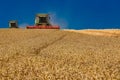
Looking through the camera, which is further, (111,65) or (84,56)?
(84,56)

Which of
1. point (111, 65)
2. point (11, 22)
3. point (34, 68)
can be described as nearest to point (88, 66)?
point (111, 65)

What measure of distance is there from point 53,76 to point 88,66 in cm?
281

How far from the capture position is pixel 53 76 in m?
13.8

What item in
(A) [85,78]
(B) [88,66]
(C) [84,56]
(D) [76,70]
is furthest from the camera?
(C) [84,56]

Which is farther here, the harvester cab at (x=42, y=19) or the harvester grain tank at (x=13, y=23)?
the harvester grain tank at (x=13, y=23)

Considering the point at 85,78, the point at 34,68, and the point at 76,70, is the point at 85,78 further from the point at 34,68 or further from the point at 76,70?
the point at 34,68

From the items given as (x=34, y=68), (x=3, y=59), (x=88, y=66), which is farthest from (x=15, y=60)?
(x=88, y=66)

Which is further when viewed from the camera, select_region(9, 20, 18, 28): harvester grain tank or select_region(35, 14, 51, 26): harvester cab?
select_region(9, 20, 18, 28): harvester grain tank

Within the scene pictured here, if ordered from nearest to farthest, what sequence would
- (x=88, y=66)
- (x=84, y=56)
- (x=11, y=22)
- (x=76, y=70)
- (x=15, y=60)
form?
(x=76, y=70) < (x=88, y=66) < (x=15, y=60) < (x=84, y=56) < (x=11, y=22)

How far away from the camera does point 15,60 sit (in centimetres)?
1769

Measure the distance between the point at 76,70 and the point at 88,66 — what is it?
1228 millimetres

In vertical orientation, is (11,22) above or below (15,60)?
above

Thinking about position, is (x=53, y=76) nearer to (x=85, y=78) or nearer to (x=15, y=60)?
(x=85, y=78)

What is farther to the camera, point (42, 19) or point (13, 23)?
point (13, 23)
